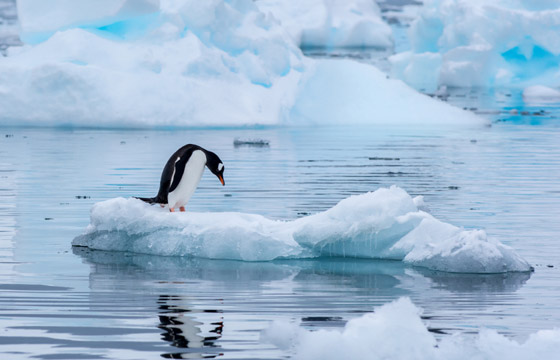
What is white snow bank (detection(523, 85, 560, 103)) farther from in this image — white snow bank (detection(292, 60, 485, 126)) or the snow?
white snow bank (detection(292, 60, 485, 126))

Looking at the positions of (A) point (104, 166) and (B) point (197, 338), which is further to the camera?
(A) point (104, 166)

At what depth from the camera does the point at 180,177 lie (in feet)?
28.7

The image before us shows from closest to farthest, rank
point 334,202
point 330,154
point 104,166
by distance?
point 334,202
point 104,166
point 330,154

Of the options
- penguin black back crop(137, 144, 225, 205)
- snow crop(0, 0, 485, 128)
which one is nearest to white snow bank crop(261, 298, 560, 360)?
penguin black back crop(137, 144, 225, 205)

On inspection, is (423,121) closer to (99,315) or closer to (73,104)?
(73,104)

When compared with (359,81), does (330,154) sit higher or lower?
lower

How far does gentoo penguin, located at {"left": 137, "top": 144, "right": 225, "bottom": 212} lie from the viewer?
8.71m

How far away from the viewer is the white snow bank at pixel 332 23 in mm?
55969

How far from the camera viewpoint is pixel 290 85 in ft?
72.1

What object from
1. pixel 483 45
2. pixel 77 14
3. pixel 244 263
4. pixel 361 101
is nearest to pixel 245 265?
pixel 244 263

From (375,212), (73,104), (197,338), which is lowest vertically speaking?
(197,338)

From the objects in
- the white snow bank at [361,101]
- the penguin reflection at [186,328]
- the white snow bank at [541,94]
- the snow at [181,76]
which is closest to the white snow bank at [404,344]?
the penguin reflection at [186,328]

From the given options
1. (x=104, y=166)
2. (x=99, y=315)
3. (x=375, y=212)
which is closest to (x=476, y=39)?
(x=104, y=166)

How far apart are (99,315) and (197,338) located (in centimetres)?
81
